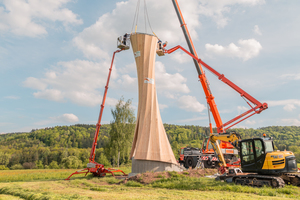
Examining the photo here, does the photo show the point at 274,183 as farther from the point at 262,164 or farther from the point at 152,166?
the point at 152,166

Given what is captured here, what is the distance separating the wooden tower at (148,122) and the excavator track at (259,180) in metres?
4.79

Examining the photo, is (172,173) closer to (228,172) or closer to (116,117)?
(228,172)

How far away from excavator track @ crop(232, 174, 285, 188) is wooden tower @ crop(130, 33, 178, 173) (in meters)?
4.79

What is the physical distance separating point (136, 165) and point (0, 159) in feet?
155

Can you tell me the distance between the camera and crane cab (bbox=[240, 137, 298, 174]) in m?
7.89

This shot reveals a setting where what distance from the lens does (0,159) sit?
45719 mm

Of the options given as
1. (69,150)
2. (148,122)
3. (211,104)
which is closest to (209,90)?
(211,104)

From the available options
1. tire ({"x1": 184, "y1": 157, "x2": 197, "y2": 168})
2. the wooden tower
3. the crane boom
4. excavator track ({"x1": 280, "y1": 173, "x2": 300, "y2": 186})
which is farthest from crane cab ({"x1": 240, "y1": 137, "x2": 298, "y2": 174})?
tire ({"x1": 184, "y1": 157, "x2": 197, "y2": 168})

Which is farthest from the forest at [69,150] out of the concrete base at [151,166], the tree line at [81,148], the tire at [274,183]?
the concrete base at [151,166]

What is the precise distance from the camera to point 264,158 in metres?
8.20

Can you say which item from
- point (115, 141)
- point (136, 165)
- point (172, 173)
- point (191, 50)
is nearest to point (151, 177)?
point (172, 173)

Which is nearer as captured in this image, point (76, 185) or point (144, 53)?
point (76, 185)

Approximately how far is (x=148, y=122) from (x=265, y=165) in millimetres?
7410

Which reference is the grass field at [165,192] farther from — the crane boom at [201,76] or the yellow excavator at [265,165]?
the crane boom at [201,76]
